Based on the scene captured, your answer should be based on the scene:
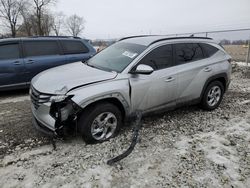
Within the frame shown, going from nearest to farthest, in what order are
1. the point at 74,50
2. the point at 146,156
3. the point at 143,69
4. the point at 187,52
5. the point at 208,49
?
the point at 146,156, the point at 143,69, the point at 187,52, the point at 208,49, the point at 74,50

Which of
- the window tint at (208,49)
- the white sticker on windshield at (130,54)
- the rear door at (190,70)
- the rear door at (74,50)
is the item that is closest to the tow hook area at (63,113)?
the white sticker on windshield at (130,54)

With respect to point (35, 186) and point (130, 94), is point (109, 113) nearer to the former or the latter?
point (130, 94)

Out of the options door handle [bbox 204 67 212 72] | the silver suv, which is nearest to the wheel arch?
the silver suv

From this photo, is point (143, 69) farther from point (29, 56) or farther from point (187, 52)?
point (29, 56)

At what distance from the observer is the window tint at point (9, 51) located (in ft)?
19.5

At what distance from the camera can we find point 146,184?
268 cm

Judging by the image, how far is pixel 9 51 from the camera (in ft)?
19.8

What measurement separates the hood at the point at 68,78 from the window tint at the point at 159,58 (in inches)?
28.4

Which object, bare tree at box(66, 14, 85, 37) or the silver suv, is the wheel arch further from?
bare tree at box(66, 14, 85, 37)

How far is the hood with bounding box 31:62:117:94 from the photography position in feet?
10.7

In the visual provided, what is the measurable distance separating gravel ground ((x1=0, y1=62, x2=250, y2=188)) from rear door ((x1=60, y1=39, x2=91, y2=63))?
9.05 ft

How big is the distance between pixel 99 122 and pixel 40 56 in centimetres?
391

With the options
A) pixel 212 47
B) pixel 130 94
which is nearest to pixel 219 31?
pixel 212 47

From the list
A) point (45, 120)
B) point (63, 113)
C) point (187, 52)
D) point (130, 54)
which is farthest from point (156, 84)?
point (45, 120)
